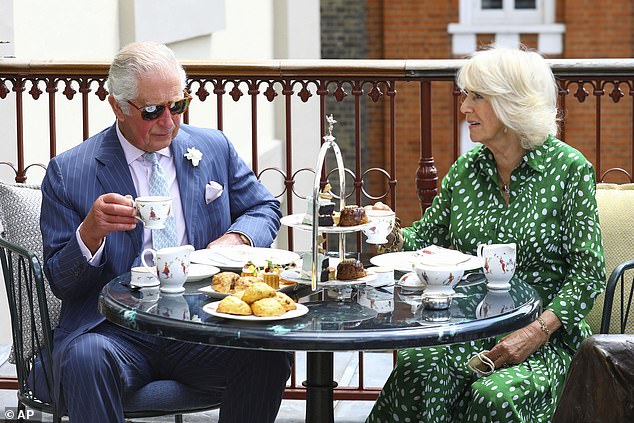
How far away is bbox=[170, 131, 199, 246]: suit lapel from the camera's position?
3.86m

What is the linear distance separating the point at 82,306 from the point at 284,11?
10.4m

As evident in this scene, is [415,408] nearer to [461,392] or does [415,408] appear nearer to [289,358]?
[461,392]

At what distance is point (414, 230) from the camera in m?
3.99

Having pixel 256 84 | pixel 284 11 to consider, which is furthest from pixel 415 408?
pixel 284 11

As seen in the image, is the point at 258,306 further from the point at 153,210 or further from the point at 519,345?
the point at 519,345

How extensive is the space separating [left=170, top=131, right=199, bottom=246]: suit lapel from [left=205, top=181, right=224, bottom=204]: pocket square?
35 millimetres

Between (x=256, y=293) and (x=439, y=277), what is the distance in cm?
49

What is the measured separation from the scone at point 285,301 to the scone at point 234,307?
0.08m

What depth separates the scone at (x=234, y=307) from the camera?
3030mm

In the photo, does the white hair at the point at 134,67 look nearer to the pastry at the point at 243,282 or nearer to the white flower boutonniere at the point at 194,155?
the white flower boutonniere at the point at 194,155

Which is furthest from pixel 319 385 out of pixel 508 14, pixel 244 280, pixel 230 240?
pixel 508 14

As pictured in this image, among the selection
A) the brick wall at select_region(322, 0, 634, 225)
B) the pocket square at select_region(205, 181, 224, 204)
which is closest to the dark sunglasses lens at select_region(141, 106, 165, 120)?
the pocket square at select_region(205, 181, 224, 204)

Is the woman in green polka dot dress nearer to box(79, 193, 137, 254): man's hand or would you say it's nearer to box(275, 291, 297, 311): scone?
box(275, 291, 297, 311): scone

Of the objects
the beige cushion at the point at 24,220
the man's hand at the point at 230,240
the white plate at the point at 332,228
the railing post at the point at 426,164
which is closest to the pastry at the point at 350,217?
the white plate at the point at 332,228
